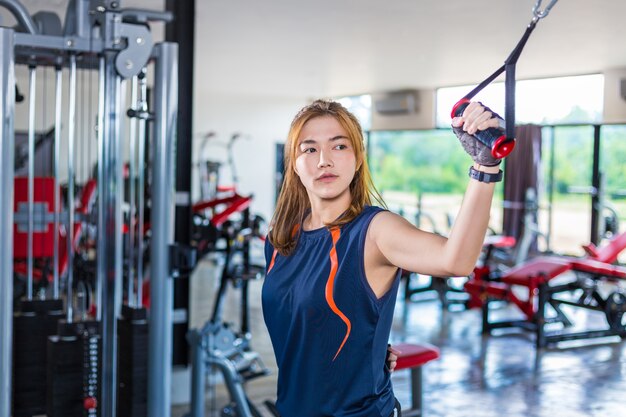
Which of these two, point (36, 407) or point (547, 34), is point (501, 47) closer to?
point (547, 34)

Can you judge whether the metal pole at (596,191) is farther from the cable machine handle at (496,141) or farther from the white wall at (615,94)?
the cable machine handle at (496,141)

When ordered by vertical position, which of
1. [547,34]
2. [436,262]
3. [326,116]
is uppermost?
[547,34]

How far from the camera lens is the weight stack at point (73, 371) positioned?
7.41 feet

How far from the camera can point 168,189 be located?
259 cm

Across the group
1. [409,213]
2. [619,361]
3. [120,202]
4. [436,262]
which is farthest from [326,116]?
[409,213]

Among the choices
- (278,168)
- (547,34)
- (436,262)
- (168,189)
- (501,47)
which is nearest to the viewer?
(436,262)

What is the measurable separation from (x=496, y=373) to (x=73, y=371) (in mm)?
2857

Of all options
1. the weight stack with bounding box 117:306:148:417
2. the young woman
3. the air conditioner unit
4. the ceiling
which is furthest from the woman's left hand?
the air conditioner unit

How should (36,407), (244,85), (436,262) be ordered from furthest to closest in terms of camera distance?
(244,85)
(36,407)
(436,262)

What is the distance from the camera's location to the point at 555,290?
17.3ft

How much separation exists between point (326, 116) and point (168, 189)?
4.48 feet

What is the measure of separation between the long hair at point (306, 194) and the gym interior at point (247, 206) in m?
0.07

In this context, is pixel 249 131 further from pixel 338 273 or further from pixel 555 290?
pixel 338 273

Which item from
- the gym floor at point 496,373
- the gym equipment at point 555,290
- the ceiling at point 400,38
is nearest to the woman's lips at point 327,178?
the ceiling at point 400,38
